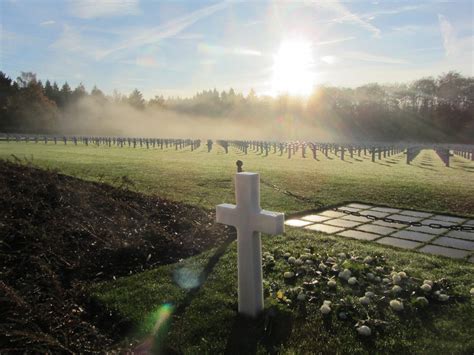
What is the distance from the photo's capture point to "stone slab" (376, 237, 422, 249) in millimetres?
6574

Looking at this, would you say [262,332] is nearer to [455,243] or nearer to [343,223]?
[455,243]

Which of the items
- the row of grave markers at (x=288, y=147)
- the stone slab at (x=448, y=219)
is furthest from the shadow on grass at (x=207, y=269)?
the row of grave markers at (x=288, y=147)

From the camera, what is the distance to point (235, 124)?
4178 inches

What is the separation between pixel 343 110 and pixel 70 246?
87.8 meters

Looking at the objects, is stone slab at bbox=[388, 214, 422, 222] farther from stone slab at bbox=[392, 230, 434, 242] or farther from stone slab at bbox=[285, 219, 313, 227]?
stone slab at bbox=[285, 219, 313, 227]

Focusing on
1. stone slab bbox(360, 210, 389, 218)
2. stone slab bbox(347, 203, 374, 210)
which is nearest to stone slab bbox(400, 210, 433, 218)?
stone slab bbox(360, 210, 389, 218)

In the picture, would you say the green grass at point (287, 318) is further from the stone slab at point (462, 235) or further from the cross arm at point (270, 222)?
the stone slab at point (462, 235)

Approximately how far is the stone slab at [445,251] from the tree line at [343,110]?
220 feet

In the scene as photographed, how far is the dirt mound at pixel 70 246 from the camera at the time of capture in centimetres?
383

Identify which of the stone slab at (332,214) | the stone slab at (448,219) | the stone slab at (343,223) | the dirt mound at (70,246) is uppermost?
the dirt mound at (70,246)

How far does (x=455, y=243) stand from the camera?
6723mm

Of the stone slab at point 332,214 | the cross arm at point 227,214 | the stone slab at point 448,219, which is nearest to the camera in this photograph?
the cross arm at point 227,214

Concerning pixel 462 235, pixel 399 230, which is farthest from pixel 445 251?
pixel 399 230

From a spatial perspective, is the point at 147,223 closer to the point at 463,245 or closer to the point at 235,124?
the point at 463,245
